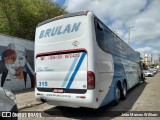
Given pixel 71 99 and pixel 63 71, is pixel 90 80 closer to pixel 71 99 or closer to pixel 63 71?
pixel 71 99

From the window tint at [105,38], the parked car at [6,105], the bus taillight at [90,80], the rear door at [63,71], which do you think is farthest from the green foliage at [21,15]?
the parked car at [6,105]

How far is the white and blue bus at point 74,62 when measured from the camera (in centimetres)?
717

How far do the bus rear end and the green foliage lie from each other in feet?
38.8

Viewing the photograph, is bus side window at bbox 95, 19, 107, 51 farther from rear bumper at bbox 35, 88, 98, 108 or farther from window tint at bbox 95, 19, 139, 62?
rear bumper at bbox 35, 88, 98, 108

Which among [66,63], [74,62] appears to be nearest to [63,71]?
[66,63]

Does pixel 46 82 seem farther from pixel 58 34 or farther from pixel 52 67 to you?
pixel 58 34

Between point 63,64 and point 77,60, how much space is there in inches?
23.3

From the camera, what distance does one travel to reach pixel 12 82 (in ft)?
47.9

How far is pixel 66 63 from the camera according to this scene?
300 inches

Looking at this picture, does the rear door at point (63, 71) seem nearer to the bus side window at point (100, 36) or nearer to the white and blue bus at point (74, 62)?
the white and blue bus at point (74, 62)

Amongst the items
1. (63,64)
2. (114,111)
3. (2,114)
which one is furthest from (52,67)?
(2,114)

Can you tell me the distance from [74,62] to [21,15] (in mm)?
13897

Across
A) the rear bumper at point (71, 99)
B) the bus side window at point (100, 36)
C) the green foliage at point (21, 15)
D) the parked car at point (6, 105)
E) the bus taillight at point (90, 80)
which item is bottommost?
the rear bumper at point (71, 99)

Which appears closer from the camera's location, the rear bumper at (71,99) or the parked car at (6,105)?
the parked car at (6,105)
